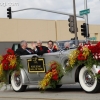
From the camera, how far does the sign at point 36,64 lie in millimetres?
10906

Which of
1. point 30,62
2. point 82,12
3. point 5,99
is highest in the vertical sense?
point 82,12

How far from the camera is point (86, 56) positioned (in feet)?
32.2

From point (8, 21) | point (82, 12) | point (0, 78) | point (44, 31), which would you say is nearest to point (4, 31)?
point (8, 21)

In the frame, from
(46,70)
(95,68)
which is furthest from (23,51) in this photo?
(95,68)

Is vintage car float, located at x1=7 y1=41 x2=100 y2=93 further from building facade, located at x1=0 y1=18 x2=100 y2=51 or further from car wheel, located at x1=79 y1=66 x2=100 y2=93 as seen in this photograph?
building facade, located at x1=0 y1=18 x2=100 y2=51

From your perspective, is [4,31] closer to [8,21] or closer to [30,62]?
[8,21]

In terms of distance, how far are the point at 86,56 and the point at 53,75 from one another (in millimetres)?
1166

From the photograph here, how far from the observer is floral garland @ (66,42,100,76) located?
382 inches

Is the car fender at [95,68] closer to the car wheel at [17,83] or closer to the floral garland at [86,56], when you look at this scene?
the floral garland at [86,56]

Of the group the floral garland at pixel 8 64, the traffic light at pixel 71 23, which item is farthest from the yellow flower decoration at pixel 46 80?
the traffic light at pixel 71 23

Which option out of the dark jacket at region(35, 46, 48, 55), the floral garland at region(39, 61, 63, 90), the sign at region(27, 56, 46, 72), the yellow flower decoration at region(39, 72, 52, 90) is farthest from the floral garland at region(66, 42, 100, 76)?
the dark jacket at region(35, 46, 48, 55)

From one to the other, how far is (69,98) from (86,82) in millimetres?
958

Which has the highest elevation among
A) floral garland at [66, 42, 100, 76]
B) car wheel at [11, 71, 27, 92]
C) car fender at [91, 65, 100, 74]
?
floral garland at [66, 42, 100, 76]

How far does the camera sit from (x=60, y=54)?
34.1 ft
